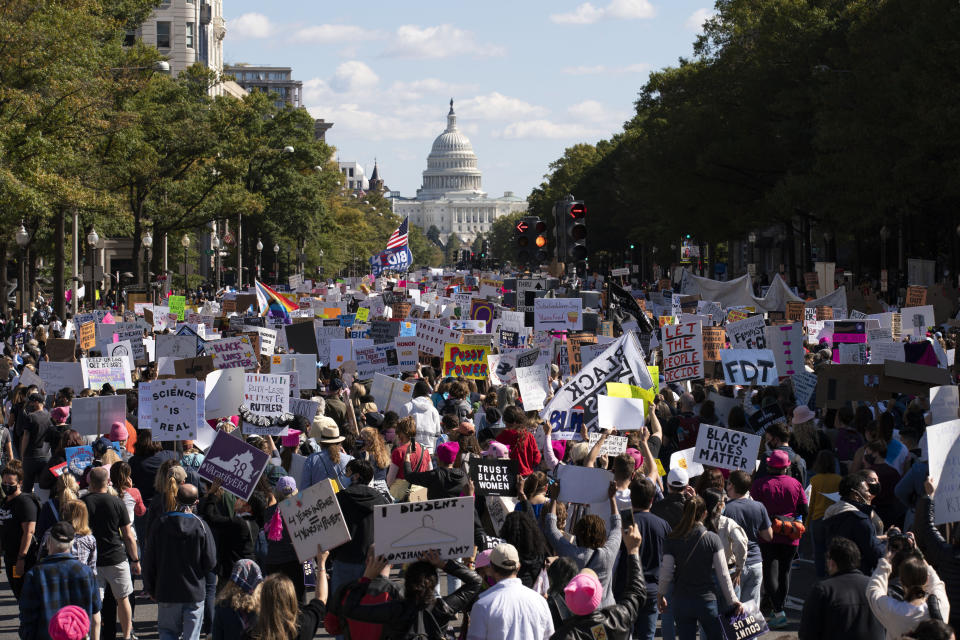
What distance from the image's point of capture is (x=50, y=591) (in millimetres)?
7926

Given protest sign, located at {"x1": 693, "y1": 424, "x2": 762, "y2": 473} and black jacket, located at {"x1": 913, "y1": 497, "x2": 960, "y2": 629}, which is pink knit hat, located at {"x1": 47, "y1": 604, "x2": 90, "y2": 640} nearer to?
black jacket, located at {"x1": 913, "y1": 497, "x2": 960, "y2": 629}

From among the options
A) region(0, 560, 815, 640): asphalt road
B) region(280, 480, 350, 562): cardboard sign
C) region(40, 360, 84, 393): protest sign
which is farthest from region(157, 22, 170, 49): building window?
region(280, 480, 350, 562): cardboard sign

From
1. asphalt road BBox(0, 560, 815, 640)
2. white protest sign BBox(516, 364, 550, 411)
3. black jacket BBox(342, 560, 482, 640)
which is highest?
white protest sign BBox(516, 364, 550, 411)

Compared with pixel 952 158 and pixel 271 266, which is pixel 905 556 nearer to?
pixel 952 158

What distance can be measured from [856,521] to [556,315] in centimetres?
1519

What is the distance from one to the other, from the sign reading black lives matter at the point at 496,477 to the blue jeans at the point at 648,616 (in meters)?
1.38

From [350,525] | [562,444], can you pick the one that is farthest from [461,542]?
[562,444]

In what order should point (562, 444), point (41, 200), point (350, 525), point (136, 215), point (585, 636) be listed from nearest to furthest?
point (585, 636), point (350, 525), point (562, 444), point (41, 200), point (136, 215)

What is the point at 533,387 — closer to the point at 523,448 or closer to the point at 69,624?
the point at 523,448

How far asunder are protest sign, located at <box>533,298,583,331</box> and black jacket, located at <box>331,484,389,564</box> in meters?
15.1

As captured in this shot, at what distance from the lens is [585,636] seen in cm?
691

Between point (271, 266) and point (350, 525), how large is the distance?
81.1m

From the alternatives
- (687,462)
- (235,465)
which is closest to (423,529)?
(235,465)

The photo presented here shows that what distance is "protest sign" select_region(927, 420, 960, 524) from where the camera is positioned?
8.48 meters
